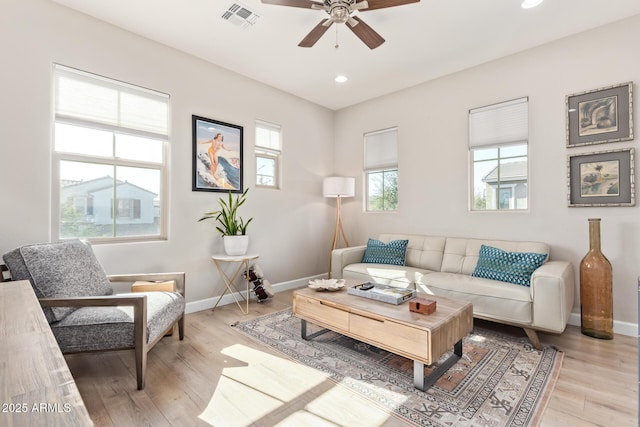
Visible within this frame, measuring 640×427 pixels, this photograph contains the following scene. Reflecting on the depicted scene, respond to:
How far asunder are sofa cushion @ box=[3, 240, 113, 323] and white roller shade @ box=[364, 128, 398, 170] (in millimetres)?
3600

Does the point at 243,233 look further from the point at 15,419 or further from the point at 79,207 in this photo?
the point at 15,419

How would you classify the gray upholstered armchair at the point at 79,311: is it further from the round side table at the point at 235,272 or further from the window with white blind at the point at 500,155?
the window with white blind at the point at 500,155

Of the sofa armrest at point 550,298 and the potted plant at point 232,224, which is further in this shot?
the potted plant at point 232,224

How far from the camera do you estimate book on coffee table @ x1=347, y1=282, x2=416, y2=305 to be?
2266mm

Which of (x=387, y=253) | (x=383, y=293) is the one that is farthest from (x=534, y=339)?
(x=387, y=253)

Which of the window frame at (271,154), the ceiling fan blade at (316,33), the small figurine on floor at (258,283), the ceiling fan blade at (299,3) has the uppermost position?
the ceiling fan blade at (299,3)

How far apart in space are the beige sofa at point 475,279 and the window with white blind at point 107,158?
2234mm

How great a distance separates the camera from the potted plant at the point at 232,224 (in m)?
3.36

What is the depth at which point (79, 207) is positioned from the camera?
2730 mm

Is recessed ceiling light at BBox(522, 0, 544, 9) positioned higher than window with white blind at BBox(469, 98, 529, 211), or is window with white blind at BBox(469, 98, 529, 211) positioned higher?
recessed ceiling light at BBox(522, 0, 544, 9)

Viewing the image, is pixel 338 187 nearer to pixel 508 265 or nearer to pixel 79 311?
pixel 508 265

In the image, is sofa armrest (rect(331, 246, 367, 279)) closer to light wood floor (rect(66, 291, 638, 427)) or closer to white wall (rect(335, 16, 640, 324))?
white wall (rect(335, 16, 640, 324))

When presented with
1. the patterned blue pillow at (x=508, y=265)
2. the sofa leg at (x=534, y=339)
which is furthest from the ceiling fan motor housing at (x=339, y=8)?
the sofa leg at (x=534, y=339)

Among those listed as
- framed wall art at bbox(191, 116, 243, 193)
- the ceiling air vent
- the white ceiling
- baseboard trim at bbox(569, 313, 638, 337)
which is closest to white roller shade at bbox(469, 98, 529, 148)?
the white ceiling
